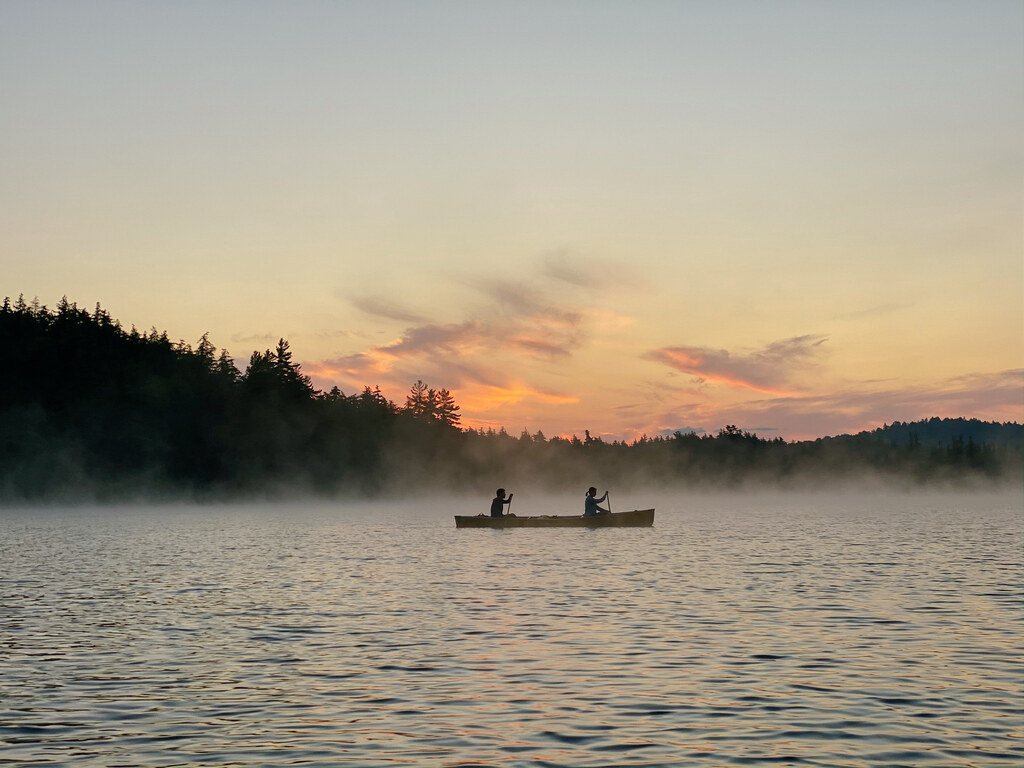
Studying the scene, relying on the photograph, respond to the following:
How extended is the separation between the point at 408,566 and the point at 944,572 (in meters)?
22.1

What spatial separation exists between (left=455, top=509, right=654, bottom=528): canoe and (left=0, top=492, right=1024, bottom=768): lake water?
78.1 feet

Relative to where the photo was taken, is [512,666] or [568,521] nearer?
[512,666]

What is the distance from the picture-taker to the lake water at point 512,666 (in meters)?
15.1

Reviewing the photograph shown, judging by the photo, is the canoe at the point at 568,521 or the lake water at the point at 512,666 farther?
the canoe at the point at 568,521

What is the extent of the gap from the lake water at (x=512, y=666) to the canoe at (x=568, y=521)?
2379cm

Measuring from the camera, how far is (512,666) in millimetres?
21297

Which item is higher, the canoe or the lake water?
the canoe

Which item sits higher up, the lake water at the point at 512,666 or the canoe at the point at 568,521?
the canoe at the point at 568,521

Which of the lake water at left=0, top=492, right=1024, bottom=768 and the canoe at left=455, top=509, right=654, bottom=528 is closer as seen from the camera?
the lake water at left=0, top=492, right=1024, bottom=768

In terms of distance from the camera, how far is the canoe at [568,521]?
71.2m

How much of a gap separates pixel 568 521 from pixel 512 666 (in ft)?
165

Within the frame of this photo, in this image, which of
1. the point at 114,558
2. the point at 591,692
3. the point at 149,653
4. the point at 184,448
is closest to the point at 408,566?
the point at 114,558

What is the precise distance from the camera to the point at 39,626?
27.6m

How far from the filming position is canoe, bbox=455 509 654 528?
234 feet
